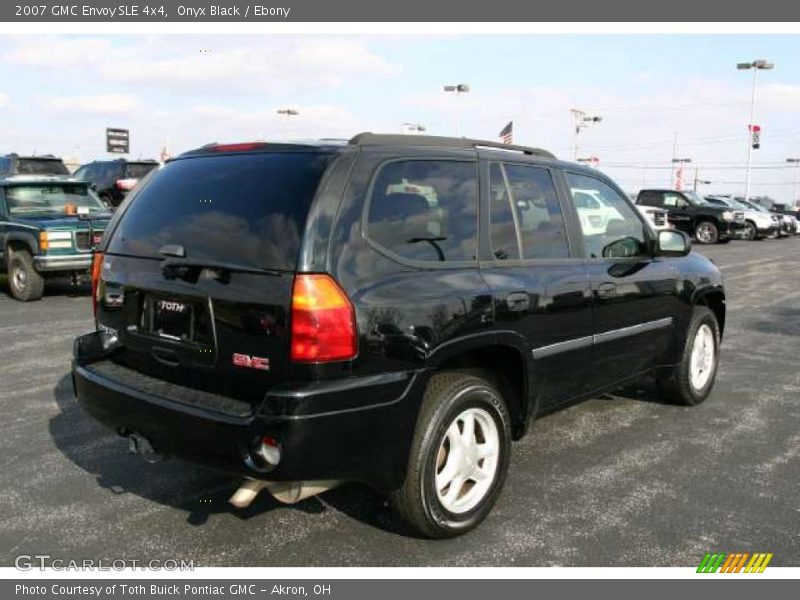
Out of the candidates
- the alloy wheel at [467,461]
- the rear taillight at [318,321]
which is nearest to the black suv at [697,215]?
the alloy wheel at [467,461]

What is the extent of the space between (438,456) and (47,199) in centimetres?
988

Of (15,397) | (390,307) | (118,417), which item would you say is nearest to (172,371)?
(118,417)

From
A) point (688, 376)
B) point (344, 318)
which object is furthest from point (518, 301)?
point (688, 376)

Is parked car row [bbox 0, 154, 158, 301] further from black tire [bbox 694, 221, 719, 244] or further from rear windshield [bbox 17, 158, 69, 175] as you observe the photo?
black tire [bbox 694, 221, 719, 244]

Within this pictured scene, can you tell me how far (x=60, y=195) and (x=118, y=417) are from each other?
910 centimetres

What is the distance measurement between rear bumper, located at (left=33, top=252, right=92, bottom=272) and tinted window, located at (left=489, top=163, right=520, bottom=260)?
8186 mm

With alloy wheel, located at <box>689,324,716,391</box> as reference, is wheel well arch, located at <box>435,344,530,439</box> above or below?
above

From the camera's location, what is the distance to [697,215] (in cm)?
2589

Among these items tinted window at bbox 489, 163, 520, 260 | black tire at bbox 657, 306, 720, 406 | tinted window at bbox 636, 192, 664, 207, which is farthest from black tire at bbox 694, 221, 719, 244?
tinted window at bbox 489, 163, 520, 260

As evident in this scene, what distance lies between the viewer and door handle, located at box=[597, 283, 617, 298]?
4.29 metres

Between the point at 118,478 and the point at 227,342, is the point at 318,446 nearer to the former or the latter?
the point at 227,342

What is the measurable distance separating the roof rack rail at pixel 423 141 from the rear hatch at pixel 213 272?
26 cm

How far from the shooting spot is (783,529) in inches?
138

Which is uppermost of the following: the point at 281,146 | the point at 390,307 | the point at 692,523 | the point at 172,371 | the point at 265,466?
the point at 281,146
